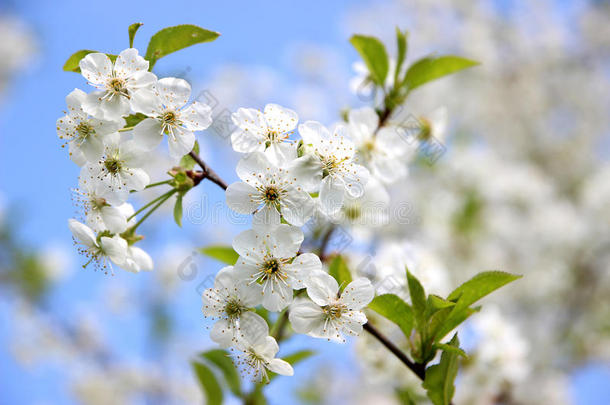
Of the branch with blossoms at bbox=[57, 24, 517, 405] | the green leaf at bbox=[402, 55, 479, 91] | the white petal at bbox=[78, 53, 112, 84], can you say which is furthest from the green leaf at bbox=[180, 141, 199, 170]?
the green leaf at bbox=[402, 55, 479, 91]

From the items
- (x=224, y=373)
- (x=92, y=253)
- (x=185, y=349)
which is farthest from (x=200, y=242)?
(x=92, y=253)

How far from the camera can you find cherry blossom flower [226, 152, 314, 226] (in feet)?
2.79

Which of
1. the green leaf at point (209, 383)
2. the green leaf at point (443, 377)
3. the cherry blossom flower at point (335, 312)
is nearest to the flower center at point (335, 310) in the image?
the cherry blossom flower at point (335, 312)

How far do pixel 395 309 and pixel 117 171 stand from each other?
2.02 ft

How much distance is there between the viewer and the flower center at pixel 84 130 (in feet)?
2.92

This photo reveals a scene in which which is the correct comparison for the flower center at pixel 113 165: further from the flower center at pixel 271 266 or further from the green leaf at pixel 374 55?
the green leaf at pixel 374 55

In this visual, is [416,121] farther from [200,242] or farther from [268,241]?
[200,242]

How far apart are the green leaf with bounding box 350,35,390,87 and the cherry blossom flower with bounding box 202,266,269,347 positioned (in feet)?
2.48

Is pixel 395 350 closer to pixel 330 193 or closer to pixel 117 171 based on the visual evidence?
pixel 330 193

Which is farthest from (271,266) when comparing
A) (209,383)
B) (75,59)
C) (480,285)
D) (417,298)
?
(209,383)

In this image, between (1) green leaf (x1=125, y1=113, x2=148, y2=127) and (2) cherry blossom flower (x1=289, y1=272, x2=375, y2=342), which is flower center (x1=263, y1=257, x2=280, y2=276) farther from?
(1) green leaf (x1=125, y1=113, x2=148, y2=127)

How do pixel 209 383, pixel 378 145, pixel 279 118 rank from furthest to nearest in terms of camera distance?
pixel 209 383
pixel 378 145
pixel 279 118

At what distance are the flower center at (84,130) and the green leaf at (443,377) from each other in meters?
0.80

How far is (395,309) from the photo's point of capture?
0.98 meters
